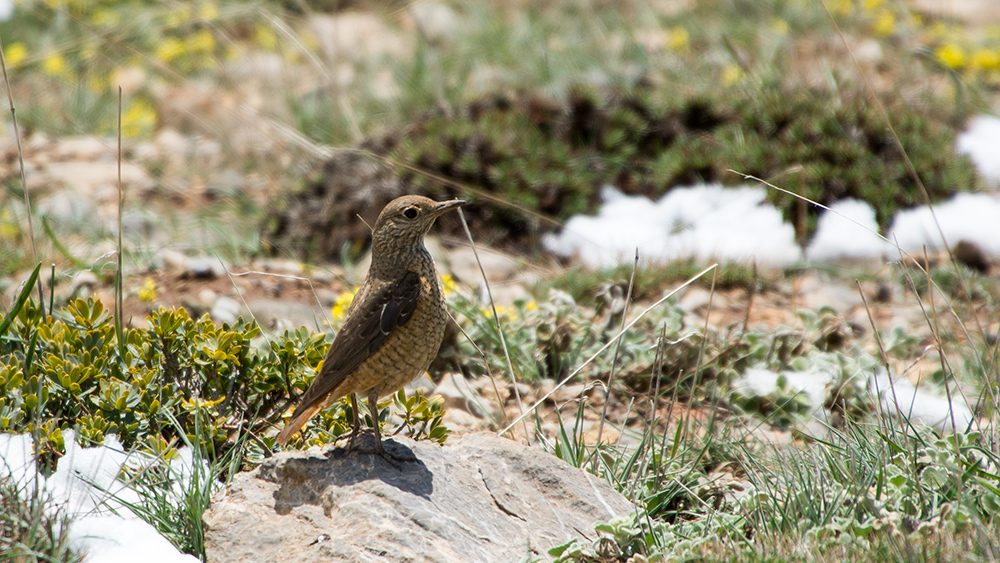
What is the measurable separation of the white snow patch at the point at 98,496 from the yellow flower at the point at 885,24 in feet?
32.6

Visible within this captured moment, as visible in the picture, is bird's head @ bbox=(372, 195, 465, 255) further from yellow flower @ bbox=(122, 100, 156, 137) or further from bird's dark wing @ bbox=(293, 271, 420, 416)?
yellow flower @ bbox=(122, 100, 156, 137)

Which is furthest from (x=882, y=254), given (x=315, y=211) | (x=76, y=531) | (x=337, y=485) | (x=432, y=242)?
(x=76, y=531)

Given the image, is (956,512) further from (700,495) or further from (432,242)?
(432,242)

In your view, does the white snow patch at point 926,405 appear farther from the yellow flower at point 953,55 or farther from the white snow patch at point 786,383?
the yellow flower at point 953,55

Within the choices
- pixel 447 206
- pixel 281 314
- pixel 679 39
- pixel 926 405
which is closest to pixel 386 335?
pixel 447 206

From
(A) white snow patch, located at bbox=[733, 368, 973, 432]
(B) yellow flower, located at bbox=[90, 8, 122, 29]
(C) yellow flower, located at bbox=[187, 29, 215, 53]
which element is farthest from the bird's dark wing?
(B) yellow flower, located at bbox=[90, 8, 122, 29]

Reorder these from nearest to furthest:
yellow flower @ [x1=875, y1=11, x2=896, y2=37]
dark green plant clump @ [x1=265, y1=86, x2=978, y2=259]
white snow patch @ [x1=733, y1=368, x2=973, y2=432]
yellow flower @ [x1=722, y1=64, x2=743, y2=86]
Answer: white snow patch @ [x1=733, y1=368, x2=973, y2=432] → dark green plant clump @ [x1=265, y1=86, x2=978, y2=259] → yellow flower @ [x1=722, y1=64, x2=743, y2=86] → yellow flower @ [x1=875, y1=11, x2=896, y2=37]

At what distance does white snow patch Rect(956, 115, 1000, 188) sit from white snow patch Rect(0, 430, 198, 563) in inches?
293

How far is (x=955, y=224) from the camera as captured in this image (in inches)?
298

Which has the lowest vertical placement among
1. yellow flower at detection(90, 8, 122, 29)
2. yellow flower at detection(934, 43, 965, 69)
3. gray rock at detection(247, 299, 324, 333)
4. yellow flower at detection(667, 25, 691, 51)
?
gray rock at detection(247, 299, 324, 333)

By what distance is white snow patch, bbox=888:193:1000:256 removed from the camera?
7383mm

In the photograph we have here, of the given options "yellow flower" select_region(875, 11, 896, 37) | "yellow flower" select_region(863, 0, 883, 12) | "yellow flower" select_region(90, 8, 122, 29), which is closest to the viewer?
"yellow flower" select_region(875, 11, 896, 37)

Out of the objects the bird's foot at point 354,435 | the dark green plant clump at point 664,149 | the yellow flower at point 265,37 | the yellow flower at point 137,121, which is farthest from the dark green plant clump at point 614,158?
the yellow flower at point 265,37

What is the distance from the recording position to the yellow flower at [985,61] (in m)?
10.2
